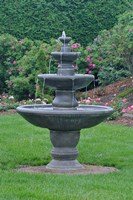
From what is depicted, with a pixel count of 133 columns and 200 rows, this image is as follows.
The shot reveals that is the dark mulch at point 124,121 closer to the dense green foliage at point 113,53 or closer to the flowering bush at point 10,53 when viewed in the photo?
the dense green foliage at point 113,53

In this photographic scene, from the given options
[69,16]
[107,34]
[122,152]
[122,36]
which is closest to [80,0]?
[69,16]

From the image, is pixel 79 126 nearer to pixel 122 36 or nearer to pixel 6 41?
pixel 122 36

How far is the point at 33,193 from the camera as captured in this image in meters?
7.45

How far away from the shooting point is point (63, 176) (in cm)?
854

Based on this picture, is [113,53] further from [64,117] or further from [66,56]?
[64,117]

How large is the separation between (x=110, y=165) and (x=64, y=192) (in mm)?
2076

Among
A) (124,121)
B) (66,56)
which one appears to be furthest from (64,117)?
(124,121)

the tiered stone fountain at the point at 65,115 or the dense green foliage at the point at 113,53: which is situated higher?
the dense green foliage at the point at 113,53

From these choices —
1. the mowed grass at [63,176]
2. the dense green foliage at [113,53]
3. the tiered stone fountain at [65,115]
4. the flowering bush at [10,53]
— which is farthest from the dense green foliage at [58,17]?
the tiered stone fountain at [65,115]

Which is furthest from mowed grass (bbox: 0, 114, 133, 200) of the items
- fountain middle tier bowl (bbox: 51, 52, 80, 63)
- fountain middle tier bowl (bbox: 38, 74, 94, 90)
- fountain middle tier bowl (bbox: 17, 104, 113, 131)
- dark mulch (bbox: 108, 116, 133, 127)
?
fountain middle tier bowl (bbox: 51, 52, 80, 63)

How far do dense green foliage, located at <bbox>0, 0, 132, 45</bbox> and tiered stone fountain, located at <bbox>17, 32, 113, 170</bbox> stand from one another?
11.3 metres

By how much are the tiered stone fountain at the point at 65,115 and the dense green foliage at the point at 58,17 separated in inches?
447

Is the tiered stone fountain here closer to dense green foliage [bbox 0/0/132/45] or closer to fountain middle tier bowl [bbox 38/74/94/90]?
fountain middle tier bowl [bbox 38/74/94/90]

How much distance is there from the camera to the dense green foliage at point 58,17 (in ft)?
67.3
